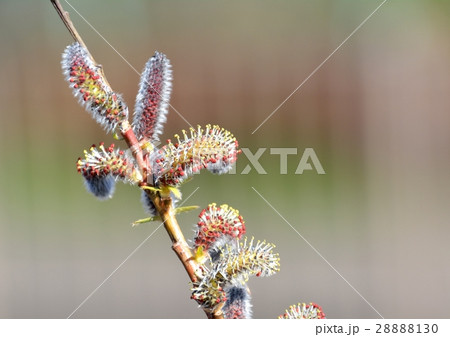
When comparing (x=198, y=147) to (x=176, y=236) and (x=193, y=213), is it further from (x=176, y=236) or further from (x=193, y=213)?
(x=193, y=213)

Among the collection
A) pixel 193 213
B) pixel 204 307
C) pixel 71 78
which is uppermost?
pixel 193 213

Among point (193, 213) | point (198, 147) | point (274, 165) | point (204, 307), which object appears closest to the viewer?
point (204, 307)

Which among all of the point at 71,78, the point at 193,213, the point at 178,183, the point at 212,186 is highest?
the point at 212,186

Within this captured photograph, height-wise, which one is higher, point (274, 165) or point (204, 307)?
point (274, 165)

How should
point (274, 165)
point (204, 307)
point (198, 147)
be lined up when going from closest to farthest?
point (204, 307)
point (198, 147)
point (274, 165)

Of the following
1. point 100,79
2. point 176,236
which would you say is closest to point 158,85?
point 100,79

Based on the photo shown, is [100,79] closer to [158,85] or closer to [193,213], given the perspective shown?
[158,85]

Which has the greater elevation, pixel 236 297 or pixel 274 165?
pixel 274 165
